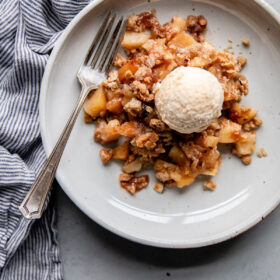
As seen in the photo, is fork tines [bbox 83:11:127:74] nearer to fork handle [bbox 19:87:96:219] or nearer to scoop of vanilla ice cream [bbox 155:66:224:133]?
fork handle [bbox 19:87:96:219]

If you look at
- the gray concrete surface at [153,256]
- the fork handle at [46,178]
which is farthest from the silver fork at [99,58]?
the gray concrete surface at [153,256]

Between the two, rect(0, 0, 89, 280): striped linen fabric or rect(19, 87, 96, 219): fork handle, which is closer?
rect(19, 87, 96, 219): fork handle

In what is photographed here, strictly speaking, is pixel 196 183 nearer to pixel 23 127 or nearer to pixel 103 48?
pixel 103 48

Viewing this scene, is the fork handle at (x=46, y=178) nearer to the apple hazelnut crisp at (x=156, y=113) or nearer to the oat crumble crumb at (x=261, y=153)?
the apple hazelnut crisp at (x=156, y=113)

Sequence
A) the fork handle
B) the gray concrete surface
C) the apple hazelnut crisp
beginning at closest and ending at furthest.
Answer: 1. the fork handle
2. the apple hazelnut crisp
3. the gray concrete surface

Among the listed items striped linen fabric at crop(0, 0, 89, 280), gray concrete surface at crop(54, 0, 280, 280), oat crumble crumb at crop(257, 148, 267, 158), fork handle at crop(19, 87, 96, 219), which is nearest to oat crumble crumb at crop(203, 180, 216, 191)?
oat crumble crumb at crop(257, 148, 267, 158)

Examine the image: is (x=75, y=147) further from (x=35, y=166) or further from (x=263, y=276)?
(x=263, y=276)
